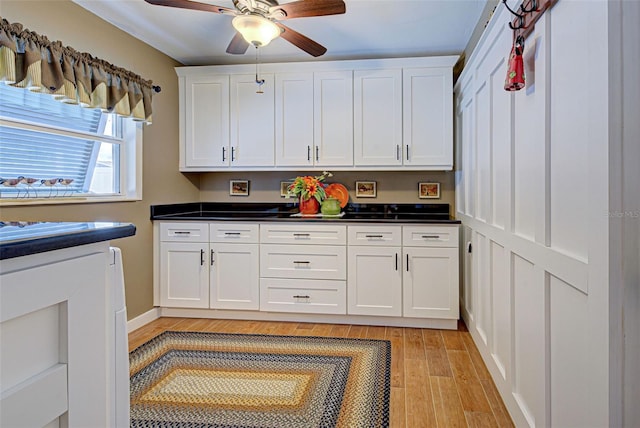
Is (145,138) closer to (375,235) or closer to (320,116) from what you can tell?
(320,116)

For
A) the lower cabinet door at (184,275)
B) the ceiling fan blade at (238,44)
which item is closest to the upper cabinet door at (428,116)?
the ceiling fan blade at (238,44)

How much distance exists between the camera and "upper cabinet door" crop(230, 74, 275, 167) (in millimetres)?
3609

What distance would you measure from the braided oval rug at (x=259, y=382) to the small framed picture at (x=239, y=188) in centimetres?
160

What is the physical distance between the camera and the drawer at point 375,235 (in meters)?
3.17

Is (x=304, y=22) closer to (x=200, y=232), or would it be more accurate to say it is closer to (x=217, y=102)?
(x=217, y=102)

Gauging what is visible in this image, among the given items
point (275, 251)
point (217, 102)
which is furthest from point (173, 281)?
point (217, 102)

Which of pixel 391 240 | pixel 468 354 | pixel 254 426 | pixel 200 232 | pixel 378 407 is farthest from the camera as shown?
pixel 200 232

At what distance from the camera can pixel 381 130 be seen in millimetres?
3465

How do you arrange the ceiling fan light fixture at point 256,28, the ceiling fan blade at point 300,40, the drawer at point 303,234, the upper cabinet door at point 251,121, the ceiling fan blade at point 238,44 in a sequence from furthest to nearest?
the upper cabinet door at point 251,121
the drawer at point 303,234
the ceiling fan blade at point 238,44
the ceiling fan blade at point 300,40
the ceiling fan light fixture at point 256,28

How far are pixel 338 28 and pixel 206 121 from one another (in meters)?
1.56

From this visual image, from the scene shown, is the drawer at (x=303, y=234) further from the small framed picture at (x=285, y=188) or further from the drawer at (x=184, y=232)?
the small framed picture at (x=285, y=188)

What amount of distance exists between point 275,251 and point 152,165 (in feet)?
4.35

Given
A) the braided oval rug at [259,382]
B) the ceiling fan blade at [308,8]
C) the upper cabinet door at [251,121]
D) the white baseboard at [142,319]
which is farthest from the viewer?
the upper cabinet door at [251,121]

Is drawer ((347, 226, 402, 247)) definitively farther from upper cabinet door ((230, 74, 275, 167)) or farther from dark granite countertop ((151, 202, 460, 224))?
upper cabinet door ((230, 74, 275, 167))
